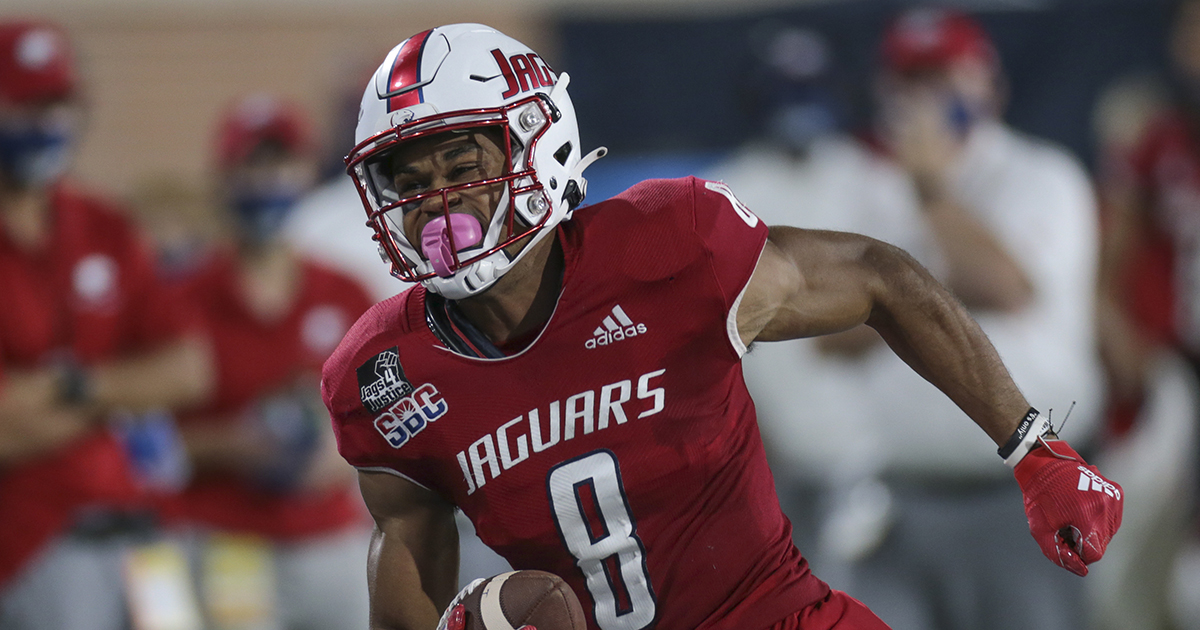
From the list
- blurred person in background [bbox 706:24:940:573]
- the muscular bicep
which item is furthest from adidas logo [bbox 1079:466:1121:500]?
blurred person in background [bbox 706:24:940:573]

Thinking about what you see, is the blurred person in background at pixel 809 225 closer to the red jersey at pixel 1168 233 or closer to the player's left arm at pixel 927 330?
the red jersey at pixel 1168 233

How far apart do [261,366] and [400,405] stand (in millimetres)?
2785

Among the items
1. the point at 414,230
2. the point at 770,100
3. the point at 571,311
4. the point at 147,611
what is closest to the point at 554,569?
the point at 571,311

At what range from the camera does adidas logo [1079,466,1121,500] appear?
247 centimetres

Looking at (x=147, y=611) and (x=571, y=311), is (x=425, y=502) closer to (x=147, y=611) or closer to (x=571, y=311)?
(x=571, y=311)

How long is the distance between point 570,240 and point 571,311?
16cm

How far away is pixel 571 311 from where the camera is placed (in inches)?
97.0

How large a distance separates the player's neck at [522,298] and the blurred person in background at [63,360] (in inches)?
82.7

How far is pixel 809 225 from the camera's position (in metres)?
5.18

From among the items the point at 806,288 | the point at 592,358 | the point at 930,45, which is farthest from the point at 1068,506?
the point at 930,45

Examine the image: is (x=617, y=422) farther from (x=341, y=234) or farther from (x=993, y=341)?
(x=341, y=234)

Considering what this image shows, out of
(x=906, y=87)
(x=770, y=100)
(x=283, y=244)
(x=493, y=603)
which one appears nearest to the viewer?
(x=493, y=603)

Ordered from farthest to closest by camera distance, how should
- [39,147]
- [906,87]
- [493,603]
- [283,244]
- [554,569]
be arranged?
[283,244], [906,87], [39,147], [554,569], [493,603]

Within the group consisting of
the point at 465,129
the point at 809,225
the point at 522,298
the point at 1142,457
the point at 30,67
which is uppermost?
the point at 30,67
